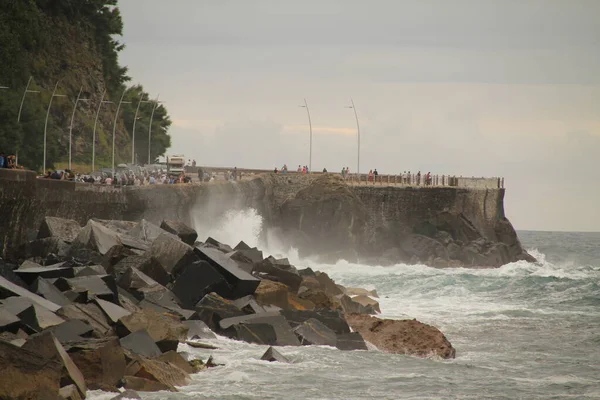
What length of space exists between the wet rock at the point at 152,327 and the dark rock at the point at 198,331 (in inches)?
77.8

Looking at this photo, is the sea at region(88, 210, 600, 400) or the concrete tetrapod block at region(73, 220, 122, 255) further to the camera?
the concrete tetrapod block at region(73, 220, 122, 255)

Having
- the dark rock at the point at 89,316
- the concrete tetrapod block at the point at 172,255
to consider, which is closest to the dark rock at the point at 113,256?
the concrete tetrapod block at the point at 172,255

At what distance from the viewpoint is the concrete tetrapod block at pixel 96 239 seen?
24078 mm

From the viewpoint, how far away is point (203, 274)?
73.2 ft

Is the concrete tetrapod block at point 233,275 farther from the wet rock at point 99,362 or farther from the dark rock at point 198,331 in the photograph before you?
the wet rock at point 99,362

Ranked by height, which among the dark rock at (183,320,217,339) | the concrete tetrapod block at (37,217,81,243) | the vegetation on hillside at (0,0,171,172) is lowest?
the dark rock at (183,320,217,339)

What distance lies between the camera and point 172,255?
23.7 m

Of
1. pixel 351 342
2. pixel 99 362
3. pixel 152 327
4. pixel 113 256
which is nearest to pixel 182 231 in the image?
pixel 113 256

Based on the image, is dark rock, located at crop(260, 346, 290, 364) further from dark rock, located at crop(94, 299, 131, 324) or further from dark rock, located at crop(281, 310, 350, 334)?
dark rock, located at crop(281, 310, 350, 334)

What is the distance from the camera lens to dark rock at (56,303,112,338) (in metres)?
16.8

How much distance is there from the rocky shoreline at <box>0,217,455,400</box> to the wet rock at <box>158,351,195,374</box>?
0.07 ft

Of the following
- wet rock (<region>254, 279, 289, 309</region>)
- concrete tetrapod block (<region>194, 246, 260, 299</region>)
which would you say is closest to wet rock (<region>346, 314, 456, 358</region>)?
wet rock (<region>254, 279, 289, 309</region>)

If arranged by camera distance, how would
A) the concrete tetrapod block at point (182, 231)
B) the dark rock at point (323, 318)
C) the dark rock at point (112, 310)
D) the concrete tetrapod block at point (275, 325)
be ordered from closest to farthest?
the dark rock at point (112, 310)
the concrete tetrapod block at point (275, 325)
the dark rock at point (323, 318)
the concrete tetrapod block at point (182, 231)

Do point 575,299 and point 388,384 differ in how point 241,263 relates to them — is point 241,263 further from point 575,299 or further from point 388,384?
point 575,299
